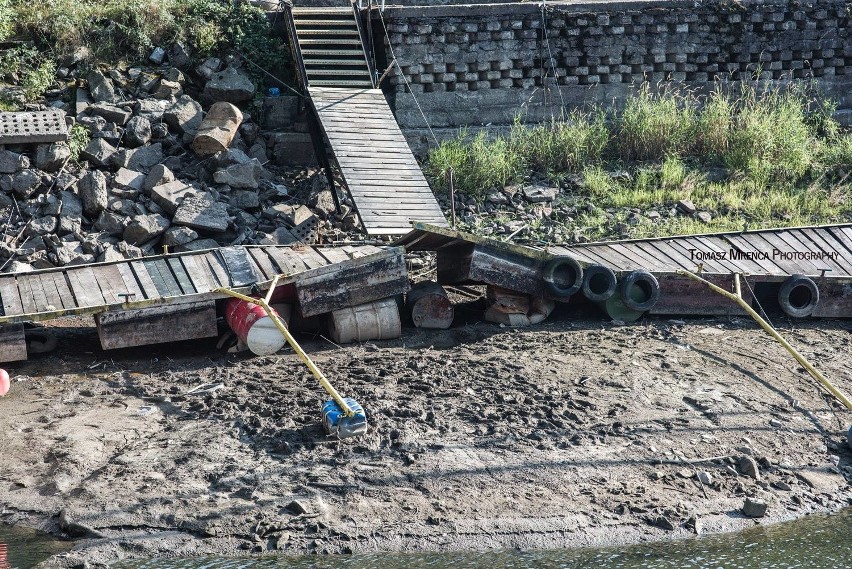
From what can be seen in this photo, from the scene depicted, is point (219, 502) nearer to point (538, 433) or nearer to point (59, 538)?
point (59, 538)

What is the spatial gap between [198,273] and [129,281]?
0.57 m

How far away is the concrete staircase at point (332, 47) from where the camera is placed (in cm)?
1332

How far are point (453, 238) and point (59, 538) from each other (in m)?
4.26

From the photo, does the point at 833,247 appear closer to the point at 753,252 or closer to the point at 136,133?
the point at 753,252

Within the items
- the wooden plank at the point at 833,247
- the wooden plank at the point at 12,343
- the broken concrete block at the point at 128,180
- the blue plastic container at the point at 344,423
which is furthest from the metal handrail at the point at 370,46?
the blue plastic container at the point at 344,423

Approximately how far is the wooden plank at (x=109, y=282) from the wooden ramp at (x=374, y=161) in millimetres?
2528

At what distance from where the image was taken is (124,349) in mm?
9188

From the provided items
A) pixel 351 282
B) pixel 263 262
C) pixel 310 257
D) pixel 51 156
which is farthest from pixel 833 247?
pixel 51 156

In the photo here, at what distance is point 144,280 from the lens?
9008 mm

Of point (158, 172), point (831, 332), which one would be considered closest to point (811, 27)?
point (831, 332)

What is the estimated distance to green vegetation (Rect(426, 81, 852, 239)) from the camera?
12.4m

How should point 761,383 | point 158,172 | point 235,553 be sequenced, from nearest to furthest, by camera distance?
1. point 235,553
2. point 761,383
3. point 158,172

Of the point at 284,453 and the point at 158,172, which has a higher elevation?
the point at 158,172

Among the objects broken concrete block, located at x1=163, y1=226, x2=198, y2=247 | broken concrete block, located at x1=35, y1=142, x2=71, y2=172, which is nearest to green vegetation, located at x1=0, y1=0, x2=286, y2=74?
broken concrete block, located at x1=35, y1=142, x2=71, y2=172
